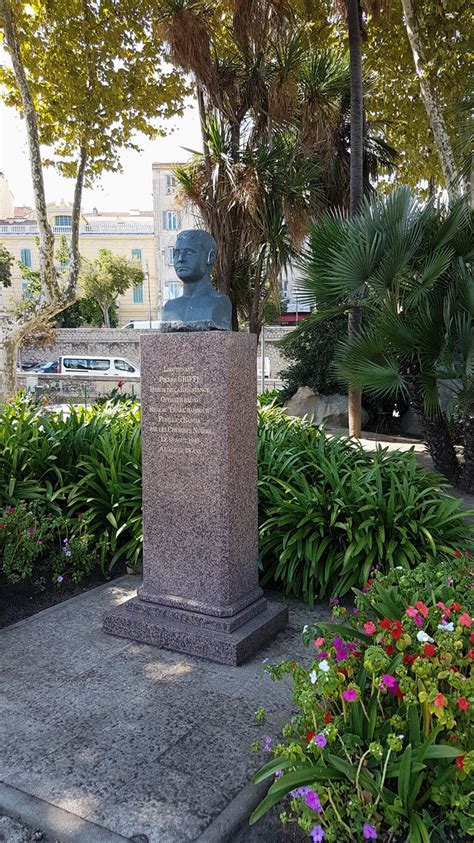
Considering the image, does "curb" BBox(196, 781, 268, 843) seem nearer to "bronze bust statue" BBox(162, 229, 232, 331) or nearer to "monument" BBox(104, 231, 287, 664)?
"monument" BBox(104, 231, 287, 664)

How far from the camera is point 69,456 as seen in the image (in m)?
6.01

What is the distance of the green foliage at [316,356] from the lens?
12.8 m

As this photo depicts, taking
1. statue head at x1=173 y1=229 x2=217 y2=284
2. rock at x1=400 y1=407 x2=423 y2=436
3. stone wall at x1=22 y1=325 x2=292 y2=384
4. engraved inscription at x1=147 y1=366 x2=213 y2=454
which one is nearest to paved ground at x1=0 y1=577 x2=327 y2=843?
engraved inscription at x1=147 y1=366 x2=213 y2=454

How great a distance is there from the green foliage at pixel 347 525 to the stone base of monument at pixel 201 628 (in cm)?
Result: 52

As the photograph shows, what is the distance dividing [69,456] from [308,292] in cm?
321

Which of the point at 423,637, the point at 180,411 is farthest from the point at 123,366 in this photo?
the point at 423,637

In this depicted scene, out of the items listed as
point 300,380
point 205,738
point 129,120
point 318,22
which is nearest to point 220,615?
point 205,738

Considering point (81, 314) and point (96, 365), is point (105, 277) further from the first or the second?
point (96, 365)

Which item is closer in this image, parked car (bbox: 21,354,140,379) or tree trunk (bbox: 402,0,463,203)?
tree trunk (bbox: 402,0,463,203)

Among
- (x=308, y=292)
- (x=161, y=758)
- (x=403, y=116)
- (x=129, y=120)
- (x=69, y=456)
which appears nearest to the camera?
(x=161, y=758)

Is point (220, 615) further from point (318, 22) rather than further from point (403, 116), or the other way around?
point (403, 116)

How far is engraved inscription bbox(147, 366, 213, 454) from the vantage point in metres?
3.84

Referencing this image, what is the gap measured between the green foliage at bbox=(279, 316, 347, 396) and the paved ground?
29.6ft

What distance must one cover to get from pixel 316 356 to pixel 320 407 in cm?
148
